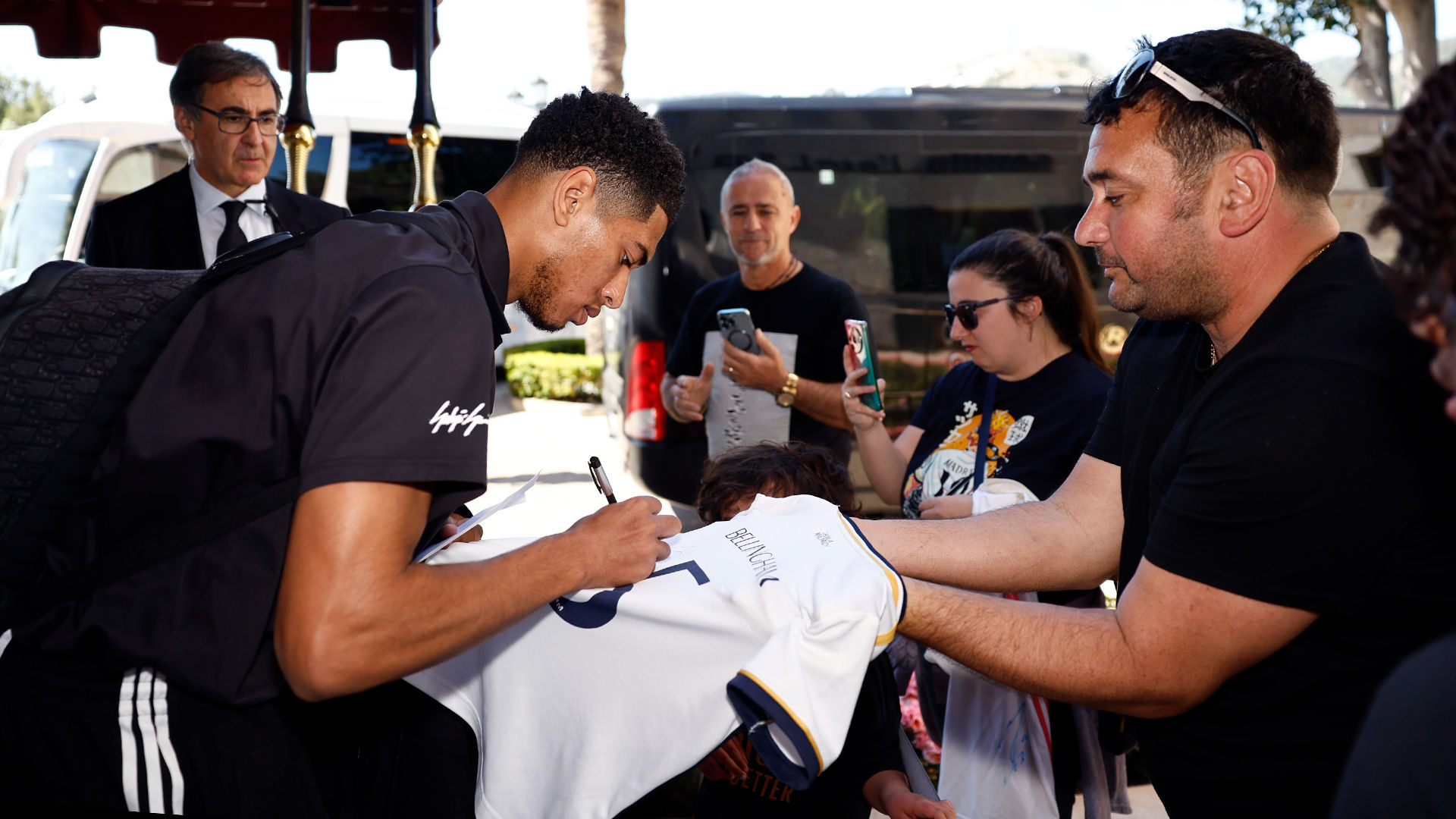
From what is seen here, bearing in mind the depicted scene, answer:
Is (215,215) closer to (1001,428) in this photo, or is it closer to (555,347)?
(1001,428)

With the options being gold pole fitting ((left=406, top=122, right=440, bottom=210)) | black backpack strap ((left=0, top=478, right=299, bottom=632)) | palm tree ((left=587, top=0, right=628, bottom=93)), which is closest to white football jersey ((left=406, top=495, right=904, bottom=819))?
black backpack strap ((left=0, top=478, right=299, bottom=632))

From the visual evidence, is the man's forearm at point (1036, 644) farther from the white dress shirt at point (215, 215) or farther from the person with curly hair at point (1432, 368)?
the white dress shirt at point (215, 215)

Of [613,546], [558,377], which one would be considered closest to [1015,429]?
[613,546]

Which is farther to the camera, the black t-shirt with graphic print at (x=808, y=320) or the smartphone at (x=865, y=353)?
the black t-shirt with graphic print at (x=808, y=320)

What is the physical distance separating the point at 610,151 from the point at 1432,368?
5.22 ft

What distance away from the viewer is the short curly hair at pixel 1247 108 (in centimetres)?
189

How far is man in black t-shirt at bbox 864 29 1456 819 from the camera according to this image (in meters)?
1.57

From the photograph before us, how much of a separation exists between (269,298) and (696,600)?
0.87 metres

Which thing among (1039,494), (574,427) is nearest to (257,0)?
(1039,494)

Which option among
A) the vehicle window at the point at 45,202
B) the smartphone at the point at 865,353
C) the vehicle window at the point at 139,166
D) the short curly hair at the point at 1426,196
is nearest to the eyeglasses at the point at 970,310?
the smartphone at the point at 865,353

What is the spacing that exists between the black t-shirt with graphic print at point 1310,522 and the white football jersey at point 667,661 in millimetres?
556

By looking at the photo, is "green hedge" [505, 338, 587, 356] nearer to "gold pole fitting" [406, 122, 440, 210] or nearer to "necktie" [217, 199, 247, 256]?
"necktie" [217, 199, 247, 256]

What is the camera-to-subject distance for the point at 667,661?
6.18ft

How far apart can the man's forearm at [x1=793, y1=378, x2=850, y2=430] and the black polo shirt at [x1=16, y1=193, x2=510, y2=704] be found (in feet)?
9.40
